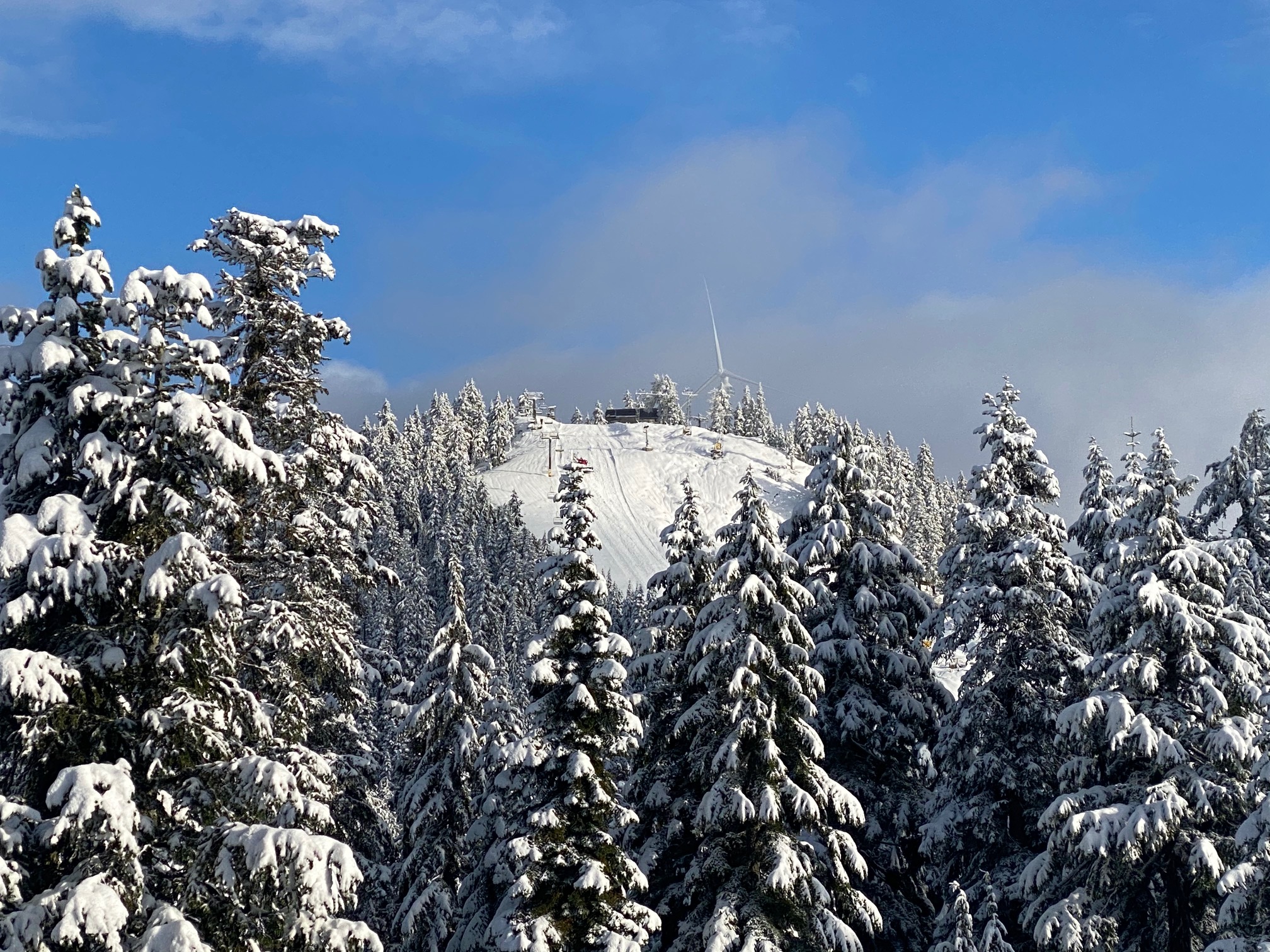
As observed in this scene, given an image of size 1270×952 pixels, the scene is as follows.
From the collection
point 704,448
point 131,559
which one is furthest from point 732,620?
point 704,448

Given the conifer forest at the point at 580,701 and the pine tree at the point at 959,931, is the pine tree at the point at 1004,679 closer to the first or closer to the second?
the conifer forest at the point at 580,701

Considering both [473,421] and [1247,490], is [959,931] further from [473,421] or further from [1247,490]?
[473,421]

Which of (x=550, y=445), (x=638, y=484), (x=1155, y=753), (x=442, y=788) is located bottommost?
(x=1155, y=753)

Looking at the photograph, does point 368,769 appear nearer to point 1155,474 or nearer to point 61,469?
point 61,469

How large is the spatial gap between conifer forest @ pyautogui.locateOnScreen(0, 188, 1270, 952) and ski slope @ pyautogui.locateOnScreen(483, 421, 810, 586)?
11250cm

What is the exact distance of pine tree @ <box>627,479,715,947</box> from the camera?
22281 mm

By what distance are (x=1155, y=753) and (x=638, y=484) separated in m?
158

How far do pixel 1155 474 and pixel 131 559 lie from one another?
2002 cm

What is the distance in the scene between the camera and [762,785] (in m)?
20.3

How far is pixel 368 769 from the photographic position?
21391 millimetres

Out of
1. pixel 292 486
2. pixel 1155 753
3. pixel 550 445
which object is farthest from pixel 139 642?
pixel 550 445

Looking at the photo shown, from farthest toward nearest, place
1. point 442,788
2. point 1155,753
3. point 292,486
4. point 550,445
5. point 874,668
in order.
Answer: point 550,445 < point 442,788 < point 874,668 < point 1155,753 < point 292,486

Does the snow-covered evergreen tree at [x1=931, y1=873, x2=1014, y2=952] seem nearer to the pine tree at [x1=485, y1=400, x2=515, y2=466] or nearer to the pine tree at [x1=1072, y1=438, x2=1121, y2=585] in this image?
the pine tree at [x1=1072, y1=438, x2=1121, y2=585]

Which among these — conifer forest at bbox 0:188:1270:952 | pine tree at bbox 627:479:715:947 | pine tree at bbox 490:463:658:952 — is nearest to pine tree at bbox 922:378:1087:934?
conifer forest at bbox 0:188:1270:952
